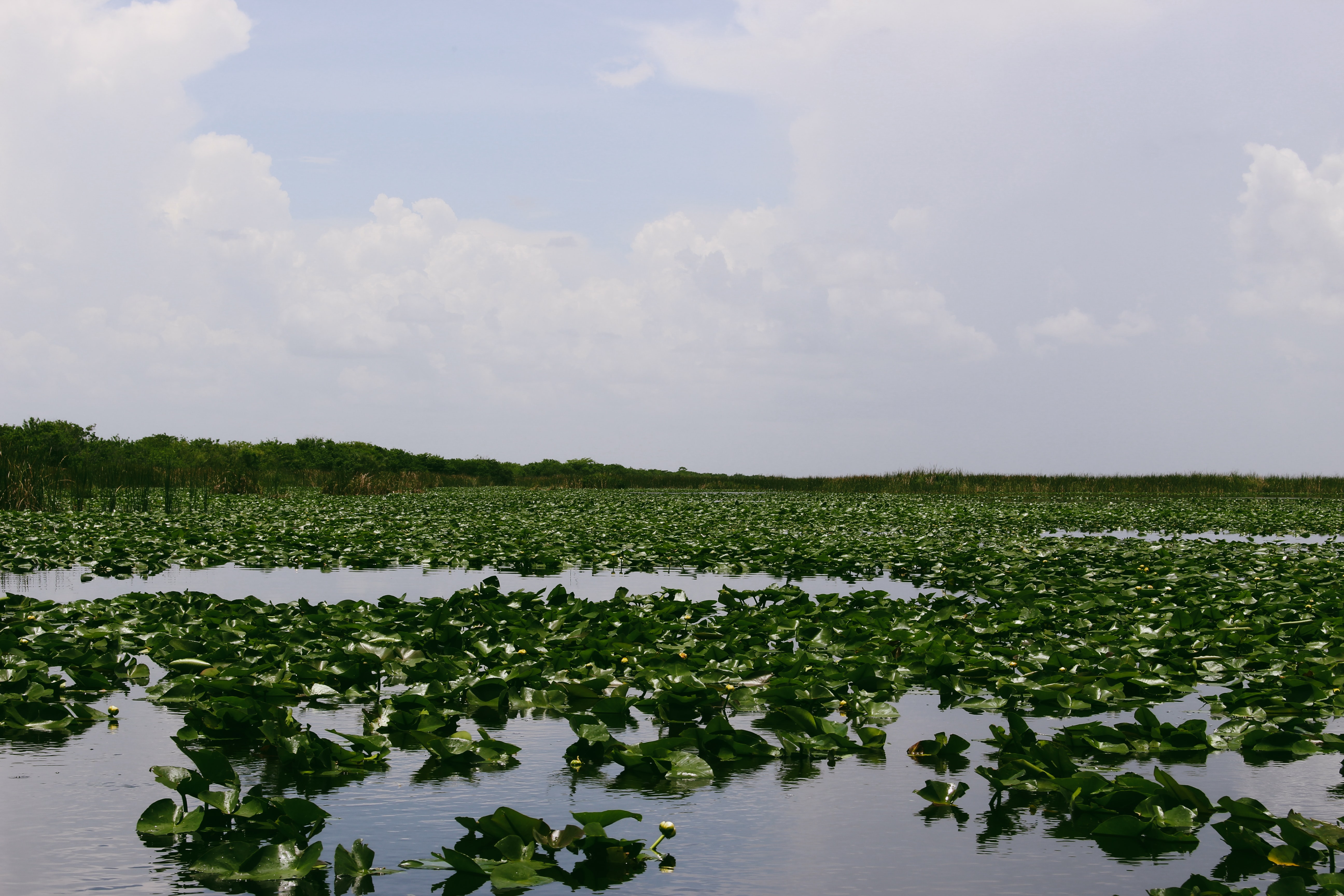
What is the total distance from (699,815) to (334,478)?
27.7 m

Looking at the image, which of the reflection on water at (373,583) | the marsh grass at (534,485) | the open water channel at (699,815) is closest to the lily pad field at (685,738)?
the open water channel at (699,815)

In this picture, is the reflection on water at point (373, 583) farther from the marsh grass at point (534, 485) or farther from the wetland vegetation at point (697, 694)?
the marsh grass at point (534, 485)

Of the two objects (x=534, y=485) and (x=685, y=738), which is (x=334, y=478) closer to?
(x=534, y=485)

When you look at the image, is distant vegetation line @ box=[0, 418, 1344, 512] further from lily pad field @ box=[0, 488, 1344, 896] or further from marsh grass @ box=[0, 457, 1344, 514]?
lily pad field @ box=[0, 488, 1344, 896]

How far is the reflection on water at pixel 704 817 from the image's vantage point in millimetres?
2729

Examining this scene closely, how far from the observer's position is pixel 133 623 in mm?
6406

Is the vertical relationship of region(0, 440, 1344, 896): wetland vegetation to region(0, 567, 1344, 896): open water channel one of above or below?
above

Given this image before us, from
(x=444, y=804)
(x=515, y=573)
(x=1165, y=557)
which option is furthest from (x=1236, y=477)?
(x=444, y=804)

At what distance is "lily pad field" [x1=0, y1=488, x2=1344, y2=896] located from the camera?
282 centimetres

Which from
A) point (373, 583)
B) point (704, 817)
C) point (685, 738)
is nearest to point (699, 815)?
point (704, 817)

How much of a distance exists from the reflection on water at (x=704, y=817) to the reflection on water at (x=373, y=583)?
4.57 m

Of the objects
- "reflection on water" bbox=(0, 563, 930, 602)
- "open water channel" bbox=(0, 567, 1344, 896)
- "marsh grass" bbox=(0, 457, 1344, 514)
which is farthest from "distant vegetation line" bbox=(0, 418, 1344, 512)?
"open water channel" bbox=(0, 567, 1344, 896)

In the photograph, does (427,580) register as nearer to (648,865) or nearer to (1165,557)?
(648,865)

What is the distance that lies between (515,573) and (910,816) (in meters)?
8.00
